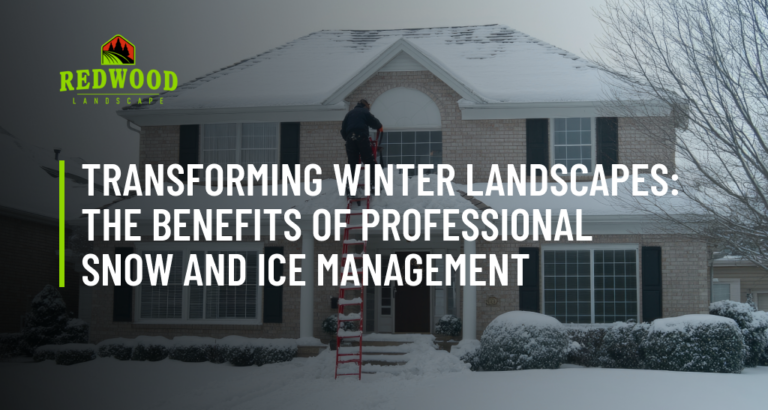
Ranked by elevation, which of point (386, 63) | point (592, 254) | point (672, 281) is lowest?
point (672, 281)

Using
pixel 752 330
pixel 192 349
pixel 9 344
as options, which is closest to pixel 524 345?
pixel 752 330

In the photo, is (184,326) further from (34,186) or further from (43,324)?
(34,186)

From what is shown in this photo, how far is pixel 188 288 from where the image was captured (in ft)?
50.9

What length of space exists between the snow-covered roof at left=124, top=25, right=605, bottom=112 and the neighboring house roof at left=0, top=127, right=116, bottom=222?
5997mm

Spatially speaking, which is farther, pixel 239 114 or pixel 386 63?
pixel 239 114

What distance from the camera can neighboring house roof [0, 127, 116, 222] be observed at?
19891 mm

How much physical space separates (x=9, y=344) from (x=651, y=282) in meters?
15.4

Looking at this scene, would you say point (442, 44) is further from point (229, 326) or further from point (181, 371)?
point (181, 371)

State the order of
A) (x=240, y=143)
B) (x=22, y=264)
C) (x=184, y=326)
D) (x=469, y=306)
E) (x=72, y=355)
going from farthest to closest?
(x=22, y=264), (x=240, y=143), (x=184, y=326), (x=72, y=355), (x=469, y=306)

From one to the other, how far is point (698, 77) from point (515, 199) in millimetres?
5839

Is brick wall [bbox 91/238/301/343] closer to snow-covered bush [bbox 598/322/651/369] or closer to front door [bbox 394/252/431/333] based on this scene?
front door [bbox 394/252/431/333]

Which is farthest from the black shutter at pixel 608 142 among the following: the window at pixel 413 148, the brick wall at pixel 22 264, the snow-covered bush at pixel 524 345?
the brick wall at pixel 22 264

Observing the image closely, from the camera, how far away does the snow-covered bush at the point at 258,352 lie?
1334 centimetres

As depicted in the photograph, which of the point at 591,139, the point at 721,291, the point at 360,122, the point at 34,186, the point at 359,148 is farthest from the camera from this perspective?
the point at 721,291
